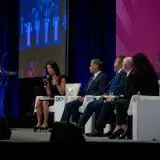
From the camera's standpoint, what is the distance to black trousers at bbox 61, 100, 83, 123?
20.4 ft

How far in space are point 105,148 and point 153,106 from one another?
12.0ft

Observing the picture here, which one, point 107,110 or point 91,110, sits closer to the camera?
point 107,110

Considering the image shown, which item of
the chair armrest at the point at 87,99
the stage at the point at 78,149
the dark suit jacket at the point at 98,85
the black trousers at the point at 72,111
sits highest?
the stage at the point at 78,149

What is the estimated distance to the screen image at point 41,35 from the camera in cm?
791

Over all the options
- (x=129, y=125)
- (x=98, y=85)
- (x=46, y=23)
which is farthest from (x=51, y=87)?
(x=129, y=125)

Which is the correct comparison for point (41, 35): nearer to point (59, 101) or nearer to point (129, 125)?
point (59, 101)

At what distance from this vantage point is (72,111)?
6242 mm

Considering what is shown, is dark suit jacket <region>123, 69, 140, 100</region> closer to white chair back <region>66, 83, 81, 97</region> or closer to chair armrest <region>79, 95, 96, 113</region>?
chair armrest <region>79, 95, 96, 113</region>

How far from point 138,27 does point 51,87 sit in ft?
5.19

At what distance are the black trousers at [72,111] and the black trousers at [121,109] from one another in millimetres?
1166

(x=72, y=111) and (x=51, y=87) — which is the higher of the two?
(x=51, y=87)

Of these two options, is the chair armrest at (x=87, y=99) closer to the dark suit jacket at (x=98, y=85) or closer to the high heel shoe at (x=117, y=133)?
the dark suit jacket at (x=98, y=85)

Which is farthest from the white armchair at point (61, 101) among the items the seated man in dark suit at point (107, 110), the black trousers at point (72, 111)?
the seated man in dark suit at point (107, 110)

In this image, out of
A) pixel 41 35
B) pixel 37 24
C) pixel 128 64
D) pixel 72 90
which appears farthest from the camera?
pixel 37 24
